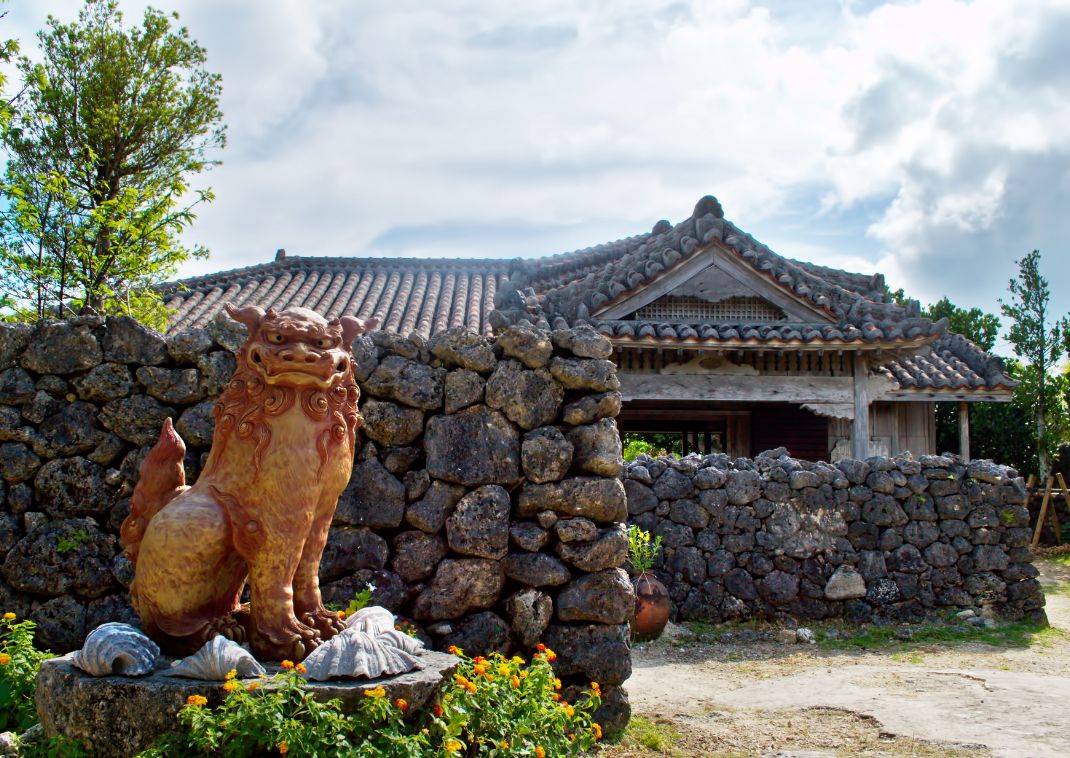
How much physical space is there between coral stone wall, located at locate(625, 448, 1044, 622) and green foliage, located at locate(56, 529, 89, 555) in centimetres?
494

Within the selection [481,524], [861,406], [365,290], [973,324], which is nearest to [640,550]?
[481,524]

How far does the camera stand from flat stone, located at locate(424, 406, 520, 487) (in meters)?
4.76

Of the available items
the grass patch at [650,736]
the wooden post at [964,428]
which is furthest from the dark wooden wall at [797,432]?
the grass patch at [650,736]

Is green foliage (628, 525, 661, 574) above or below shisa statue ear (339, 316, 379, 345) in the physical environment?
below

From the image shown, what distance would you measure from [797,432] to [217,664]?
1072cm

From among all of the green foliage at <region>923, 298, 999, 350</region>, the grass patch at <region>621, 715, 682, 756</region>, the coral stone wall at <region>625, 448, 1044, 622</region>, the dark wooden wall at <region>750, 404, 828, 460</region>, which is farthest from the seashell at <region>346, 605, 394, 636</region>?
the green foliage at <region>923, 298, 999, 350</region>

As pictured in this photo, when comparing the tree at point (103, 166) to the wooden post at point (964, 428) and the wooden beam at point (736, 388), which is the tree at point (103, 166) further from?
the wooden post at point (964, 428)

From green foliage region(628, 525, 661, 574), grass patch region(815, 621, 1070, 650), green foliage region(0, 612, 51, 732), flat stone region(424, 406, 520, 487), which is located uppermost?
flat stone region(424, 406, 520, 487)

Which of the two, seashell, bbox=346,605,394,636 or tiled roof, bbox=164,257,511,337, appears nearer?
seashell, bbox=346,605,394,636

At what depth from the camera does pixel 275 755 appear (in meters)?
3.00

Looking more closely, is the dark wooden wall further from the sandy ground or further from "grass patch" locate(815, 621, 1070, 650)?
the sandy ground

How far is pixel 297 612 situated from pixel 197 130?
6.80 meters

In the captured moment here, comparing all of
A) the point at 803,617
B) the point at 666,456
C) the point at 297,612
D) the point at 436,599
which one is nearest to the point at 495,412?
the point at 436,599

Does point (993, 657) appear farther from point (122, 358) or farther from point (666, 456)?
point (122, 358)
